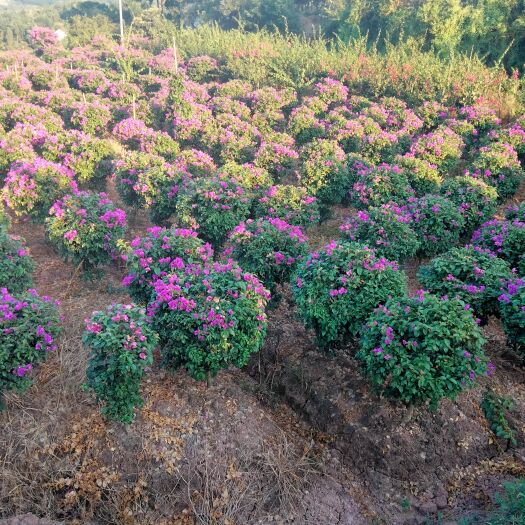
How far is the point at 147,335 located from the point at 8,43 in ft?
140

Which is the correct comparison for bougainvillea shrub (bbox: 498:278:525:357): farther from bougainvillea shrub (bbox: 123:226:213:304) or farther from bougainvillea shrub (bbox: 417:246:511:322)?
bougainvillea shrub (bbox: 123:226:213:304)

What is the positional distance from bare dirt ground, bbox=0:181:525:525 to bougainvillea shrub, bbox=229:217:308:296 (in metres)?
1.68

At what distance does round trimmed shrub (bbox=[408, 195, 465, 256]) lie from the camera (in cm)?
934

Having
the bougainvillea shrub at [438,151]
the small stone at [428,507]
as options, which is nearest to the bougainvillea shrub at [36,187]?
the bougainvillea shrub at [438,151]

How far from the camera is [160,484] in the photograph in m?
5.93

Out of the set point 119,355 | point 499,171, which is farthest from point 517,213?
point 119,355

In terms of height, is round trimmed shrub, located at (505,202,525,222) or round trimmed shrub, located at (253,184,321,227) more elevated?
round trimmed shrub, located at (505,202,525,222)

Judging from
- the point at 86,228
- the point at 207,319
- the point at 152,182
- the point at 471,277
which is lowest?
the point at 86,228

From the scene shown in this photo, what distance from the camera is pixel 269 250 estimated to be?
8.07 metres

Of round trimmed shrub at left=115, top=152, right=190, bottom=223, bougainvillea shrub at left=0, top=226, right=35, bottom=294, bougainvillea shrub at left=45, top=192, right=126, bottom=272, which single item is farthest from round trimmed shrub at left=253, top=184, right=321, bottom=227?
bougainvillea shrub at left=0, top=226, right=35, bottom=294

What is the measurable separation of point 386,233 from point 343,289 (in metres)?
2.53

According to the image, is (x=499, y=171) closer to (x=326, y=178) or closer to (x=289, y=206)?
(x=326, y=178)

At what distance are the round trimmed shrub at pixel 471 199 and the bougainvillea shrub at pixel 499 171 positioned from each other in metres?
1.20

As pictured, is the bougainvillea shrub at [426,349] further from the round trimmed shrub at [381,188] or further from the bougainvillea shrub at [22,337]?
the round trimmed shrub at [381,188]
